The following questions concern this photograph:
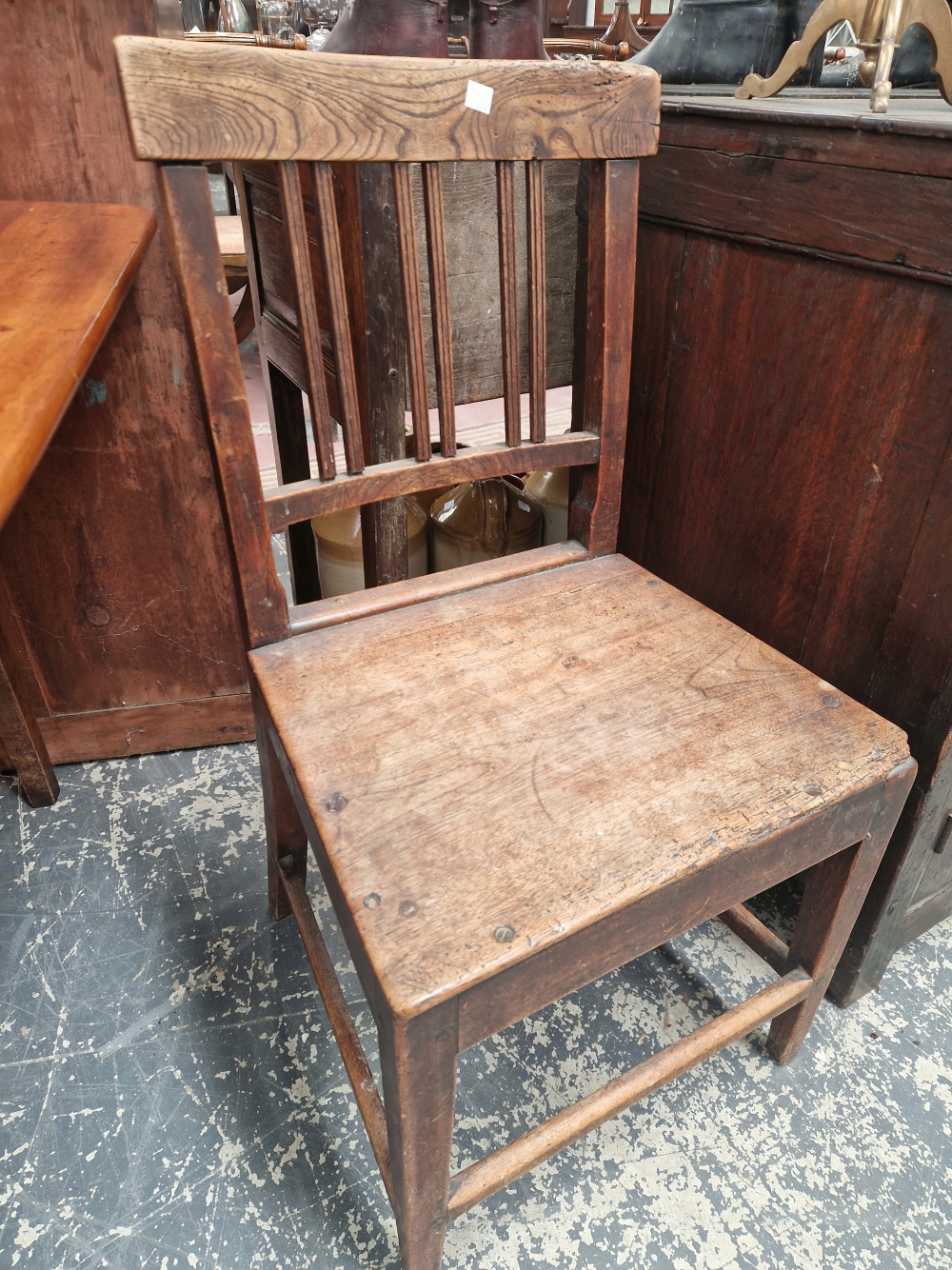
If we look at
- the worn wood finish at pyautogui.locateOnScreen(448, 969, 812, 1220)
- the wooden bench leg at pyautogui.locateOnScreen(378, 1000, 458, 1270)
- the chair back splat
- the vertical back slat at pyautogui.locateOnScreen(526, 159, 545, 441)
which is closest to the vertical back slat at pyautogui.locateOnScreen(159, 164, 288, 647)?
the chair back splat

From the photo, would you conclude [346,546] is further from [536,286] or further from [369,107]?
[369,107]

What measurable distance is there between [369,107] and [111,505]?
2.61ft

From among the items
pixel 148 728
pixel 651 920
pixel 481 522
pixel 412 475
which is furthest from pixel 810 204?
pixel 148 728

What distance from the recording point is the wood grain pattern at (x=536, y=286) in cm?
90

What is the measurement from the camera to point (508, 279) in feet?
2.97

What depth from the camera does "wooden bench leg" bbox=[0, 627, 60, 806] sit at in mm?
1342

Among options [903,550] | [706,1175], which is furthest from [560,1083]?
[903,550]

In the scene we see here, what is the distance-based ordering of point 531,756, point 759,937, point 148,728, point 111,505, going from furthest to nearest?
1. point 148,728
2. point 111,505
3. point 759,937
4. point 531,756

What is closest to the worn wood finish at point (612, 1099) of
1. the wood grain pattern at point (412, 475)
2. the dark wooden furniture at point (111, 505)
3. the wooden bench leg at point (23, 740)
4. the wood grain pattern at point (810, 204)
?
the wood grain pattern at point (412, 475)

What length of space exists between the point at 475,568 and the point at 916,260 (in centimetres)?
57

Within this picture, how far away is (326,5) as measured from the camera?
6.10 feet

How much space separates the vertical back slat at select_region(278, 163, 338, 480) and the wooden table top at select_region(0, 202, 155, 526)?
189mm

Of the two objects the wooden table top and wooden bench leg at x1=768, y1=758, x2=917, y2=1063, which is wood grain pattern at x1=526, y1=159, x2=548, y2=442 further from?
wooden bench leg at x1=768, y1=758, x2=917, y2=1063

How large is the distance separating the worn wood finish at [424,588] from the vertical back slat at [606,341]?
2.0 inches
